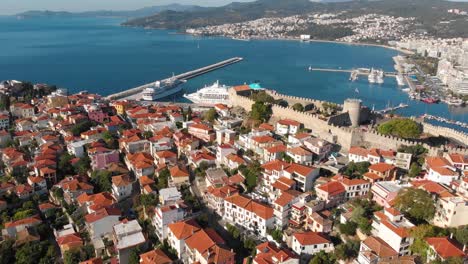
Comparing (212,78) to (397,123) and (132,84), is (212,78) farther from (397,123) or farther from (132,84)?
(397,123)

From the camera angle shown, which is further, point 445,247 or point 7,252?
point 7,252

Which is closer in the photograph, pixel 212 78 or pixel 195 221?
pixel 195 221

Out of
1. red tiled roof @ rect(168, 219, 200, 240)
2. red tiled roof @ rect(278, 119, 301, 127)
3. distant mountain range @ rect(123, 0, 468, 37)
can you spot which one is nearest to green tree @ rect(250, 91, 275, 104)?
red tiled roof @ rect(278, 119, 301, 127)

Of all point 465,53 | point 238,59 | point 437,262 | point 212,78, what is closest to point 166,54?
point 238,59

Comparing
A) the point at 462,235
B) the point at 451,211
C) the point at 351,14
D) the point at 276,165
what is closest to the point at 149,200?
the point at 276,165

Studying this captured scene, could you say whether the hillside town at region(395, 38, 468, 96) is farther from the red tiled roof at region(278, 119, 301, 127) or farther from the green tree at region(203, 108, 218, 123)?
the green tree at region(203, 108, 218, 123)

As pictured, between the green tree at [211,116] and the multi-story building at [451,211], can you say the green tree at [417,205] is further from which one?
the green tree at [211,116]

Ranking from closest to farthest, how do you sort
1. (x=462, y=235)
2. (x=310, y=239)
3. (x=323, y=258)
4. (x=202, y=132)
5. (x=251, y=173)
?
(x=462, y=235) < (x=323, y=258) < (x=310, y=239) < (x=251, y=173) < (x=202, y=132)

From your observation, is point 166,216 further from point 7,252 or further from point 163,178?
point 7,252
